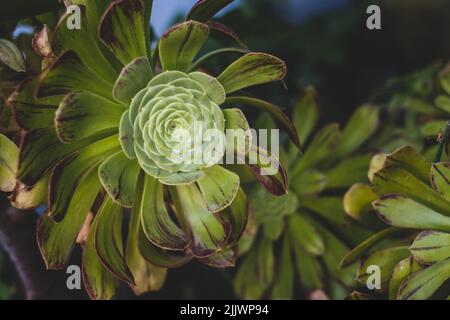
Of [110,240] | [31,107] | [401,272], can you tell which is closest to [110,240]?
[110,240]

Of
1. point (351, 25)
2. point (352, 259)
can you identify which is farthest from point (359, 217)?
point (351, 25)

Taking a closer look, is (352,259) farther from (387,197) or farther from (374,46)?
(374,46)

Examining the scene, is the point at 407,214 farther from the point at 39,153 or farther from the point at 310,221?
the point at 39,153

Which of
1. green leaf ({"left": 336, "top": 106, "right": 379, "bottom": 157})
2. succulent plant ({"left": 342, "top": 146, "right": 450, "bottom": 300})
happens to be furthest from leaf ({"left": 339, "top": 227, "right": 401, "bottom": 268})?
green leaf ({"left": 336, "top": 106, "right": 379, "bottom": 157})

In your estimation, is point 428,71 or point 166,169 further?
point 428,71

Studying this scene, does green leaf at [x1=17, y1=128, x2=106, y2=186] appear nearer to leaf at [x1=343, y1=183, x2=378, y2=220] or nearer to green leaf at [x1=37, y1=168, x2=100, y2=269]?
green leaf at [x1=37, y1=168, x2=100, y2=269]

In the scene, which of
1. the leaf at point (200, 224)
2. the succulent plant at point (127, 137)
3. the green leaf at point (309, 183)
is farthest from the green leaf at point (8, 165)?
the green leaf at point (309, 183)

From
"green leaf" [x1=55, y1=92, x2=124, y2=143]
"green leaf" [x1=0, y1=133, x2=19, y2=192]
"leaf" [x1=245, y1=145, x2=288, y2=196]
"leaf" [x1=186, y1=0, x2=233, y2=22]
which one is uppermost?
"leaf" [x1=186, y1=0, x2=233, y2=22]
